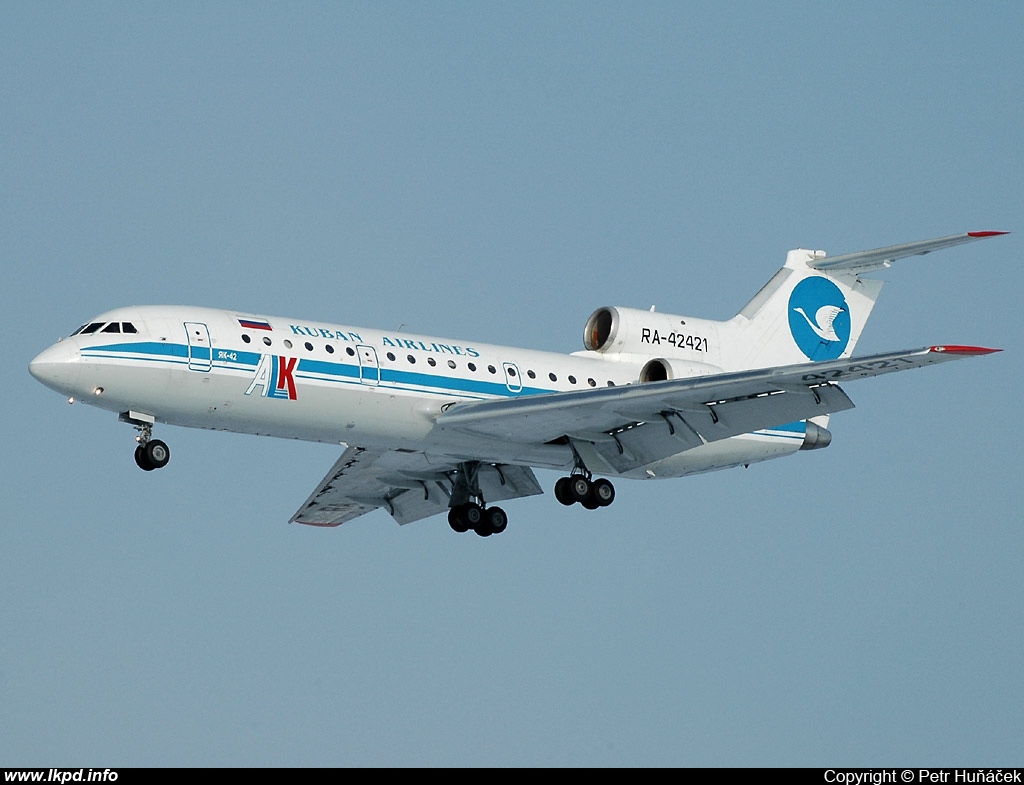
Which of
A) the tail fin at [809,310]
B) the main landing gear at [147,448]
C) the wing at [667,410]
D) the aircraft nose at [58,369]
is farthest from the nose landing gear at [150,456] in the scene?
the tail fin at [809,310]

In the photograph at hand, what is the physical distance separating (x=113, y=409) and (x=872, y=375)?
11498 mm

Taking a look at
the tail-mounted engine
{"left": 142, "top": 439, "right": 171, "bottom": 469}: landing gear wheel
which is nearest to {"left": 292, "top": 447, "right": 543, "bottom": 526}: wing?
the tail-mounted engine

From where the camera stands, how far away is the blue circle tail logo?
32531mm

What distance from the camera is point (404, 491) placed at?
32500 mm

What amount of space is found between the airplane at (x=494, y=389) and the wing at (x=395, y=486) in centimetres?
4

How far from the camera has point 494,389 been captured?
28.3 meters

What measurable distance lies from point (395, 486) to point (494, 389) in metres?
4.74

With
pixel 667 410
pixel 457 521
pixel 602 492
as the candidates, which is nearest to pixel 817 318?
pixel 667 410

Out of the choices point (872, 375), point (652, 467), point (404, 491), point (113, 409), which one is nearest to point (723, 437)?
point (652, 467)

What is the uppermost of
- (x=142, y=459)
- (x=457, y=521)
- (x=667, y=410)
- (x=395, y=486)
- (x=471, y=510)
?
(x=667, y=410)

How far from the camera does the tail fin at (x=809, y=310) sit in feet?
106

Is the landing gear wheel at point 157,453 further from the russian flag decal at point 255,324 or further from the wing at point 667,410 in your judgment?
the wing at point 667,410

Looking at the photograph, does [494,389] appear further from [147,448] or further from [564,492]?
[147,448]

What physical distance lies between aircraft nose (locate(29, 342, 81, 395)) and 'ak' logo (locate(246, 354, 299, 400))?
260 centimetres
